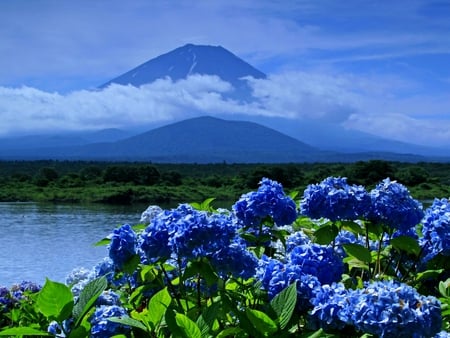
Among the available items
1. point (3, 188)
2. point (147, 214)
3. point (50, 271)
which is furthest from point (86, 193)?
point (147, 214)

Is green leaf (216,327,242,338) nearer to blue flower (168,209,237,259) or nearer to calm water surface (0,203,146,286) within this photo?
blue flower (168,209,237,259)

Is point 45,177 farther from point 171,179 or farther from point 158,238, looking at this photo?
point 158,238

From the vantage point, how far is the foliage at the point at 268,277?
1.88 metres

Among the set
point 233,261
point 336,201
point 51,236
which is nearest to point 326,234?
point 336,201

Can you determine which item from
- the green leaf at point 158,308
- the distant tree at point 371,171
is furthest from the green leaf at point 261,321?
the distant tree at point 371,171

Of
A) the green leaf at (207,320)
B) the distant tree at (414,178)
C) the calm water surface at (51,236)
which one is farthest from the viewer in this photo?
the distant tree at (414,178)

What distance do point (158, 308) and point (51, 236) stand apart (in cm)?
3296

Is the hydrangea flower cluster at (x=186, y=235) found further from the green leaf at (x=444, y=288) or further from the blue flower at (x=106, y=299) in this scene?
the green leaf at (x=444, y=288)

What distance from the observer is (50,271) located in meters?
23.1

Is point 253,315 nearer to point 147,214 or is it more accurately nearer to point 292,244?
point 292,244

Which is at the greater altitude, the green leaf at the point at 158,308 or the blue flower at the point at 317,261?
the blue flower at the point at 317,261

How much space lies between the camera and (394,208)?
108 inches

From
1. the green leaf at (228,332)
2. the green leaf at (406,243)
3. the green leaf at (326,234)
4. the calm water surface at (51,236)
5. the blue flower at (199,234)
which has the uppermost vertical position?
the blue flower at (199,234)

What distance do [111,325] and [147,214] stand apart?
1875 millimetres
